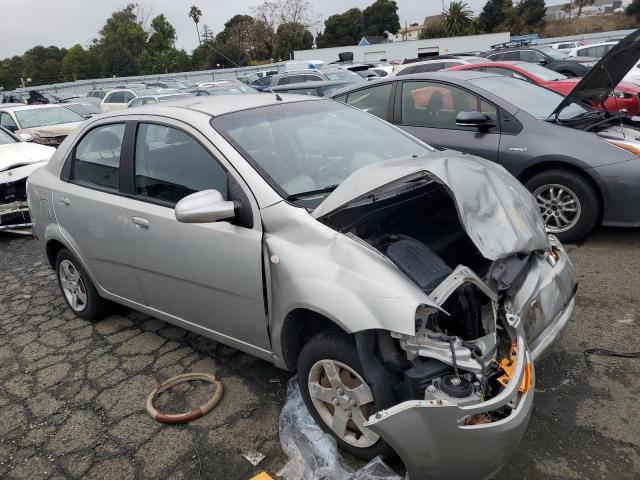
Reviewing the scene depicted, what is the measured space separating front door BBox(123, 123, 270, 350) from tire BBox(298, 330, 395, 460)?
13.7 inches

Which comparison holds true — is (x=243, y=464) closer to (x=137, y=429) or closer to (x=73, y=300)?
(x=137, y=429)

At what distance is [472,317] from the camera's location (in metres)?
2.29

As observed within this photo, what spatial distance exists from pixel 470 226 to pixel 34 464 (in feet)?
8.09

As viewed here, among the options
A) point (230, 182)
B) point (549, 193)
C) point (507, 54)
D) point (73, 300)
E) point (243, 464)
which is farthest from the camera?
point (507, 54)

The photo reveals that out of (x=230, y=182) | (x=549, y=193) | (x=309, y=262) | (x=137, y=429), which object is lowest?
(x=137, y=429)

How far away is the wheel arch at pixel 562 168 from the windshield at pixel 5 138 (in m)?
6.97

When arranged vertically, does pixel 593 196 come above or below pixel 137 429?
above

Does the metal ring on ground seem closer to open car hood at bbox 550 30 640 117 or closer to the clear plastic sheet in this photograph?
the clear plastic sheet

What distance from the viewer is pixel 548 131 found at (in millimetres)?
4766

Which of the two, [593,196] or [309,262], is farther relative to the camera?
[593,196]

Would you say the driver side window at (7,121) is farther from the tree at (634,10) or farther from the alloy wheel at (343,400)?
the tree at (634,10)

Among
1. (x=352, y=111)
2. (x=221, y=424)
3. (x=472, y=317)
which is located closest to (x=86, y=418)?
(x=221, y=424)

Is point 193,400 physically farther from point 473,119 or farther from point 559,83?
point 559,83

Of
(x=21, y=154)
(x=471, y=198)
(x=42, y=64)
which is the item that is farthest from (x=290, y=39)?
(x=471, y=198)
